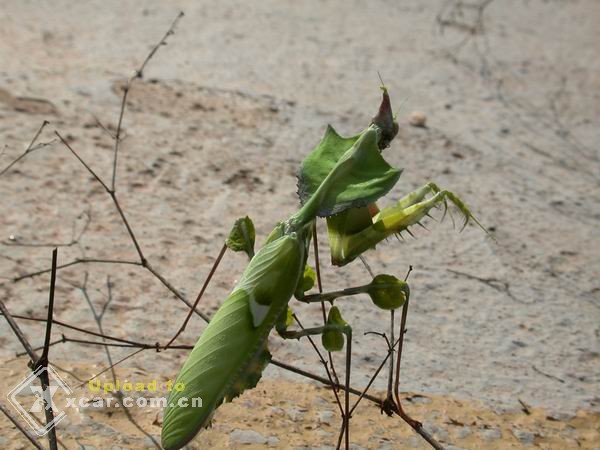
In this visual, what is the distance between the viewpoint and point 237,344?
4.36 feet

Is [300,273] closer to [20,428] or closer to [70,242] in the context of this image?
[20,428]

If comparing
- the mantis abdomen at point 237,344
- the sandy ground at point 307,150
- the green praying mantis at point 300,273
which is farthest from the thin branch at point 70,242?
the mantis abdomen at point 237,344

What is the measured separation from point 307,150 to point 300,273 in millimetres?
1342

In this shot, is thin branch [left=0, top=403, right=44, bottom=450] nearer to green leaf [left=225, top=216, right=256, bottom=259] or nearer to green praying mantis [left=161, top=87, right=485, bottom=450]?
green praying mantis [left=161, top=87, right=485, bottom=450]

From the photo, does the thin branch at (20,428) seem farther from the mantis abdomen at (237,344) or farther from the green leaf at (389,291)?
the green leaf at (389,291)

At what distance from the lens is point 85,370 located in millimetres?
1717

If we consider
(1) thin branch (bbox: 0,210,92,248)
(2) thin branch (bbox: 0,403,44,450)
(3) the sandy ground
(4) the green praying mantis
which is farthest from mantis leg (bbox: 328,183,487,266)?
(1) thin branch (bbox: 0,210,92,248)

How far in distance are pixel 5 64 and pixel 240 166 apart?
914 mm

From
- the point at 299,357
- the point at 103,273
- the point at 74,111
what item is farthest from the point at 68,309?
the point at 74,111

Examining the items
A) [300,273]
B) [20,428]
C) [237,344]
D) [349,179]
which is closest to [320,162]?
[349,179]

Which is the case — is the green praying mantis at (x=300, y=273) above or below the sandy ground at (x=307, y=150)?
below

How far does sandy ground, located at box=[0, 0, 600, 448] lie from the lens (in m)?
1.92

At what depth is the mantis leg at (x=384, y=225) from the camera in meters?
1.43

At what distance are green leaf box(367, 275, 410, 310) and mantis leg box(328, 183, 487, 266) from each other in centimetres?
6
